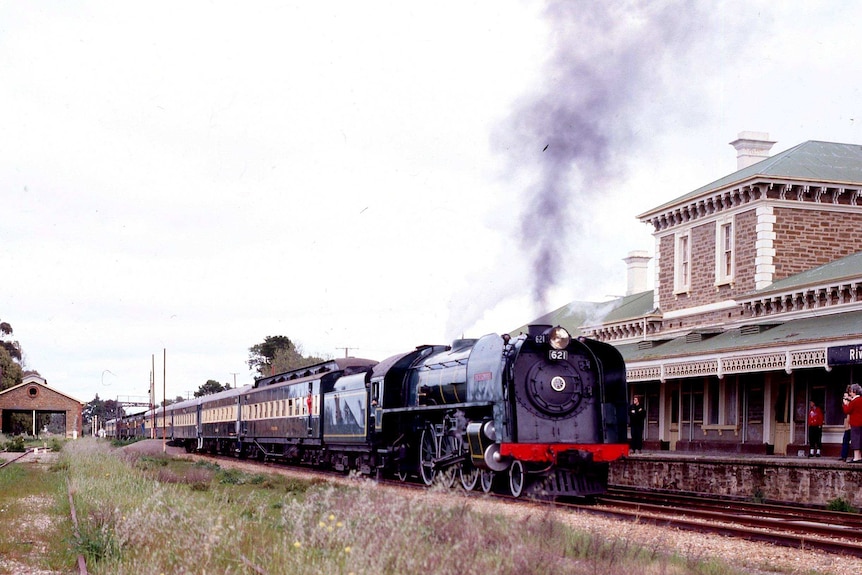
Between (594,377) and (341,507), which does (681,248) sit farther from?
(341,507)

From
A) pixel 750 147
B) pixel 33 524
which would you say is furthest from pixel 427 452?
pixel 750 147

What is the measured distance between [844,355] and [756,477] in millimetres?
3558

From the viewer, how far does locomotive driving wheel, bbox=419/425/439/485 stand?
70.2 feet

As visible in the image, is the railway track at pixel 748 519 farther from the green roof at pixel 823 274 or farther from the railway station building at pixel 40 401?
the railway station building at pixel 40 401

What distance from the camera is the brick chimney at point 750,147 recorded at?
3559cm

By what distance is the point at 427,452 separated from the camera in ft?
72.0

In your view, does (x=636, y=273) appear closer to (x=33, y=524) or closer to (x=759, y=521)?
(x=759, y=521)

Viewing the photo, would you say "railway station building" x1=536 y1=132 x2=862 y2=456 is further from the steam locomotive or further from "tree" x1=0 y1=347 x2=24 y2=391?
"tree" x1=0 y1=347 x2=24 y2=391

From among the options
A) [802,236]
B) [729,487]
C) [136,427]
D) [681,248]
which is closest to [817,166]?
[802,236]

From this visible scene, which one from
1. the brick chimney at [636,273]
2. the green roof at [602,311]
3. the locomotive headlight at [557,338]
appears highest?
the brick chimney at [636,273]

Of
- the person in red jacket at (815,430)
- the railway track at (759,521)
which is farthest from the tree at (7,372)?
the railway track at (759,521)

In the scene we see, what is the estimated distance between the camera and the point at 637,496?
63.7 ft

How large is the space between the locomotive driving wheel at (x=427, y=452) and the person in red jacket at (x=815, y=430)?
8408 millimetres

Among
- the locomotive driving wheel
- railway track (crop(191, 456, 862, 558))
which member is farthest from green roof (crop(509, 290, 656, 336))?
railway track (crop(191, 456, 862, 558))
